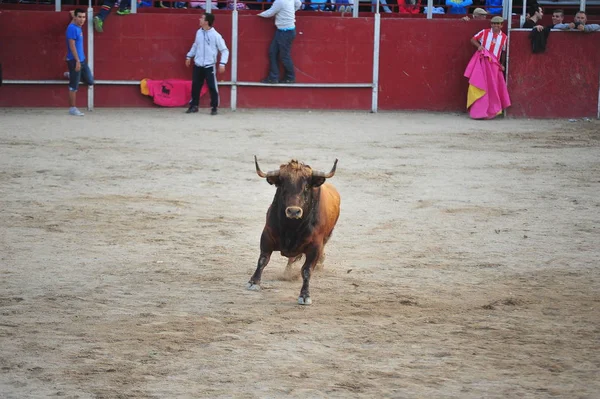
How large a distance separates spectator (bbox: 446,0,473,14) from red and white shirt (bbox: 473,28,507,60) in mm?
1594

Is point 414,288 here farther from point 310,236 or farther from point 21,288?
point 21,288

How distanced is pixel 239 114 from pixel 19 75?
3.63 metres

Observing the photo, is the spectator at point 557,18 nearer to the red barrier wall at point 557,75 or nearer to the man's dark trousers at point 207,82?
the red barrier wall at point 557,75

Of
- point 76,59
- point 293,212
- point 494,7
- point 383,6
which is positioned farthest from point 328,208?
point 383,6

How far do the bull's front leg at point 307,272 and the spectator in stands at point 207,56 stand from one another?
1025 centimetres

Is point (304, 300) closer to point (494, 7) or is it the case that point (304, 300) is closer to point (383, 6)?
point (494, 7)

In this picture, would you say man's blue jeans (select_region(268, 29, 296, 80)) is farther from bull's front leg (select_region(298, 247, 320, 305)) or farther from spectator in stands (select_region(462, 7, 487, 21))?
bull's front leg (select_region(298, 247, 320, 305))

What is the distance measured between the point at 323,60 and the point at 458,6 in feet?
9.19

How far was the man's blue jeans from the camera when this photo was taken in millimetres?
17672

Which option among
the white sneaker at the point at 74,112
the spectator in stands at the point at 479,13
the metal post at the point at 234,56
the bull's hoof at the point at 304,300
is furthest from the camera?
the spectator in stands at the point at 479,13

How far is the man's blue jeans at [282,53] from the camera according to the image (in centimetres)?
1767

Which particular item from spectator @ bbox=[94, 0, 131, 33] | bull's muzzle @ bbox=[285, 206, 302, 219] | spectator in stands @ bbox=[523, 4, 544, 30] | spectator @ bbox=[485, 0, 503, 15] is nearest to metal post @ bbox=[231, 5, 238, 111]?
spectator @ bbox=[94, 0, 131, 33]

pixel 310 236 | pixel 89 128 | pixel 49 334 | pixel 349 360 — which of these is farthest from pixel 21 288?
pixel 89 128

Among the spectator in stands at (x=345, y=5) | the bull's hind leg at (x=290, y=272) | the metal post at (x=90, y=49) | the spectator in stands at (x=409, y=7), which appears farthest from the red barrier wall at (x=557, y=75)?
the bull's hind leg at (x=290, y=272)
